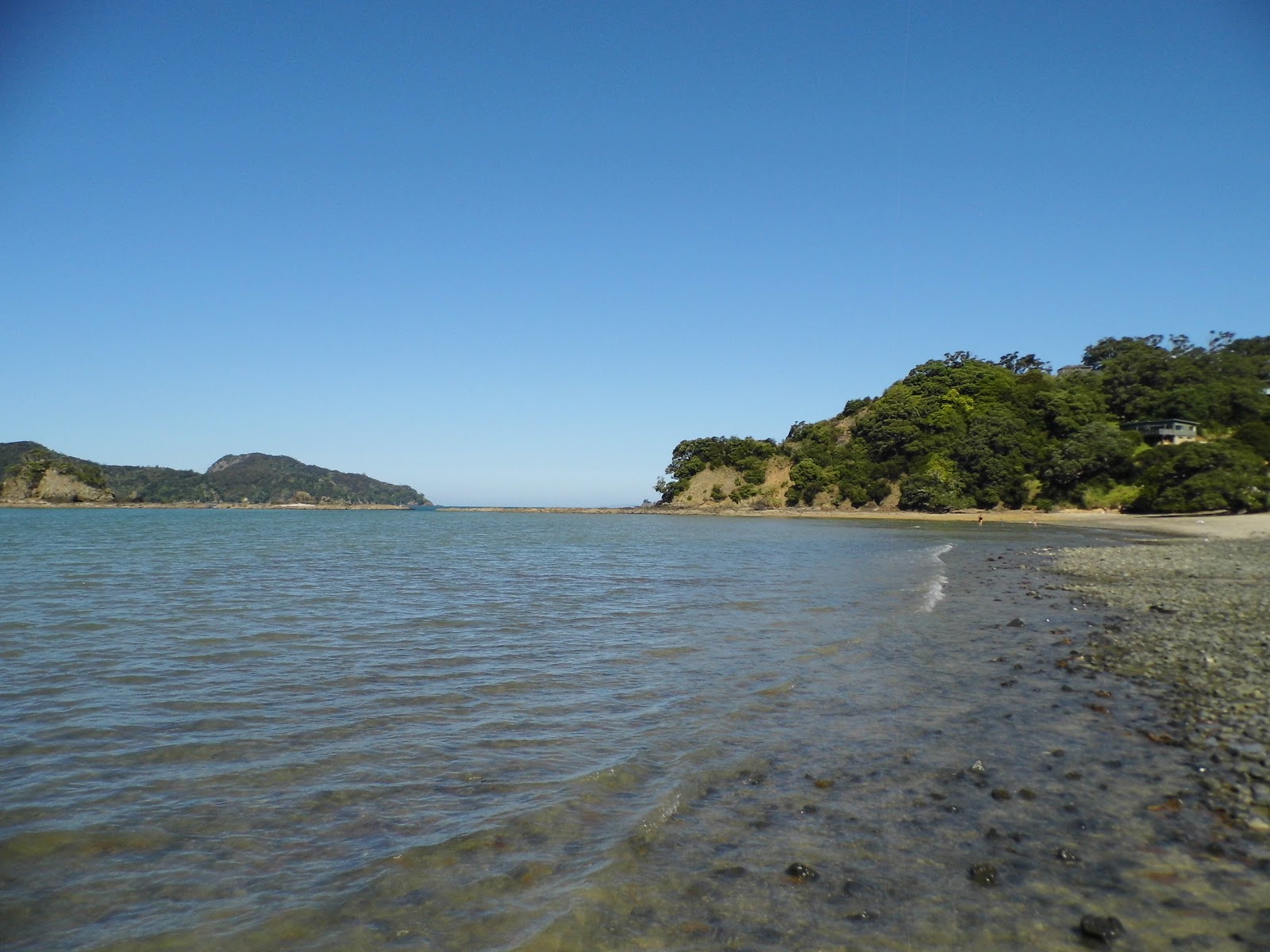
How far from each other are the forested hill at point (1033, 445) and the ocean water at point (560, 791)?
218ft

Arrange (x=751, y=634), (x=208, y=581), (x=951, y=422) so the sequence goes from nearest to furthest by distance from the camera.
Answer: (x=751, y=634) < (x=208, y=581) < (x=951, y=422)

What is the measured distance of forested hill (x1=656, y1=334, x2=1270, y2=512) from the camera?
214ft

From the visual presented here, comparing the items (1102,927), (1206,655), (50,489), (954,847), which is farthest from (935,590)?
(50,489)

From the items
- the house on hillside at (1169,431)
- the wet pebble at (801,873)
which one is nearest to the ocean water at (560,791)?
the wet pebble at (801,873)

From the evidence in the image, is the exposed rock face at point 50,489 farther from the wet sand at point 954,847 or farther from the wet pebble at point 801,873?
the wet pebble at point 801,873

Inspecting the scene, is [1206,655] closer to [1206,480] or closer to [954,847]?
[954,847]

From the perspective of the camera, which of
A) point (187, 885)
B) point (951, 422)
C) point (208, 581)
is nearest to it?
point (187, 885)

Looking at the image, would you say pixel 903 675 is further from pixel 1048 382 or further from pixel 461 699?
pixel 1048 382

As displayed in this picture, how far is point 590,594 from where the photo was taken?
1884 centimetres

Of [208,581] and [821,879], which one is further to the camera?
[208,581]

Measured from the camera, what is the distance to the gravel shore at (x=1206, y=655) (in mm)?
5805

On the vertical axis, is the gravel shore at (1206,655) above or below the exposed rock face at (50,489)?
below

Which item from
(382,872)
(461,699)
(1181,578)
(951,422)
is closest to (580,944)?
(382,872)

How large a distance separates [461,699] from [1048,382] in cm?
11235
